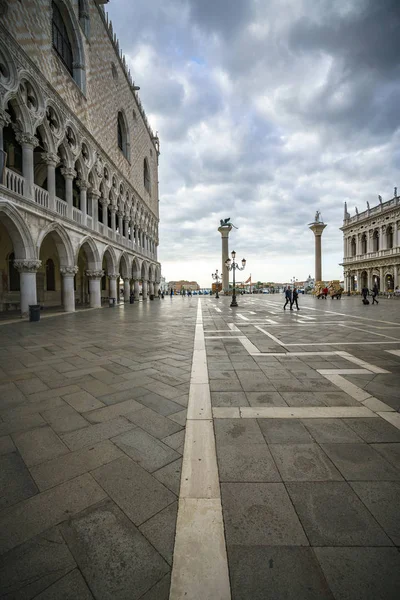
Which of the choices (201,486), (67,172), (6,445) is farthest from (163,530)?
(67,172)

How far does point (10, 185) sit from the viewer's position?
10.8 m

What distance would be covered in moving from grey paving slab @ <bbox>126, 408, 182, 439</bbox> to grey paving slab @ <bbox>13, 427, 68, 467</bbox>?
0.72 m

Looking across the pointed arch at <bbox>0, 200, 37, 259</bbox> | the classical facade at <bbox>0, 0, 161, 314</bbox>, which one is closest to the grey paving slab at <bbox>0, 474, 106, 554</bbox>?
the classical facade at <bbox>0, 0, 161, 314</bbox>

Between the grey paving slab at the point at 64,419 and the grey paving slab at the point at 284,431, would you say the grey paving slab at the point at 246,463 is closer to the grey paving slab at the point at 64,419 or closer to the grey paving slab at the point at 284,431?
the grey paving slab at the point at 284,431

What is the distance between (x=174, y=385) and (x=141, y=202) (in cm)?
2971

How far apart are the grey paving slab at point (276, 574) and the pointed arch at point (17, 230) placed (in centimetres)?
1301

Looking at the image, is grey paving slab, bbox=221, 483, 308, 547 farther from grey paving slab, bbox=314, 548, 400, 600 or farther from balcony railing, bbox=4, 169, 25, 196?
balcony railing, bbox=4, 169, 25, 196

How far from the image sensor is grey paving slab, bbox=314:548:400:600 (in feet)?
3.86

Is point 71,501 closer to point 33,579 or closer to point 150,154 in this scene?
point 33,579

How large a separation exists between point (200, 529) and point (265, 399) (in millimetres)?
1953

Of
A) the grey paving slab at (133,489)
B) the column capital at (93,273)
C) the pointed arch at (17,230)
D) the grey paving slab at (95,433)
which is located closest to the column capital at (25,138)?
the pointed arch at (17,230)

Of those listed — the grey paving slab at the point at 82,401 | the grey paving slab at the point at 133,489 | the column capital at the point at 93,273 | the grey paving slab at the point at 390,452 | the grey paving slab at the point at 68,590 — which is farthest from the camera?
the column capital at the point at 93,273

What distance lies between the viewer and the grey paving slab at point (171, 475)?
6.04 ft

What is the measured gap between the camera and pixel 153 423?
8.91ft
